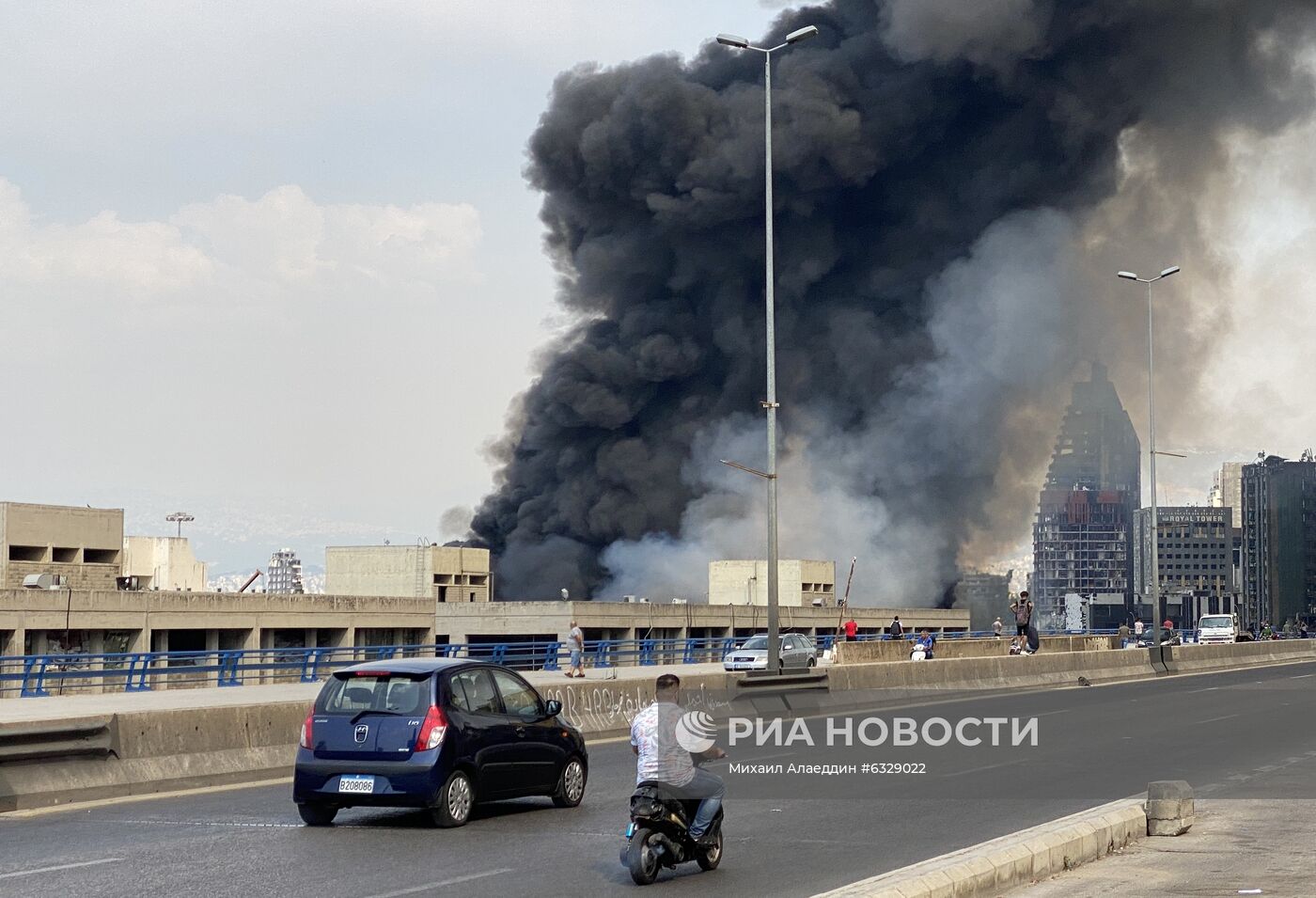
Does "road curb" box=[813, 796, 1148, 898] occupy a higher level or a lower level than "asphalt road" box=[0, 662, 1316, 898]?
higher

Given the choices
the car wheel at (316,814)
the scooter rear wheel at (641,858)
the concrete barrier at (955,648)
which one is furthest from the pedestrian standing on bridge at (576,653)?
the scooter rear wheel at (641,858)

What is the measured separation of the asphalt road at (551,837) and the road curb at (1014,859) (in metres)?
0.87

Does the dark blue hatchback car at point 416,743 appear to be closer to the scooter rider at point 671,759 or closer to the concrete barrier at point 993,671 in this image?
the scooter rider at point 671,759

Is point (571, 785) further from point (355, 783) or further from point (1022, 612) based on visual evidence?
point (1022, 612)

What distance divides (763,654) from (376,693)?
1312 inches

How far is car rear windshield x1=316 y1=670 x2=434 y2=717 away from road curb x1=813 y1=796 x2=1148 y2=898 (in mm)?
4741

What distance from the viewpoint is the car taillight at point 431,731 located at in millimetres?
12641

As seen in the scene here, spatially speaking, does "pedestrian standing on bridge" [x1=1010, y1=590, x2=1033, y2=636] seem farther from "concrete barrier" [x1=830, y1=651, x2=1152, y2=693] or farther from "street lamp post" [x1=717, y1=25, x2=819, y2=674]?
"street lamp post" [x1=717, y1=25, x2=819, y2=674]

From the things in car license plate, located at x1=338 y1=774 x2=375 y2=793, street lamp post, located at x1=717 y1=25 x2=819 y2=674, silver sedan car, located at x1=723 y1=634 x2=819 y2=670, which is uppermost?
street lamp post, located at x1=717 y1=25 x2=819 y2=674

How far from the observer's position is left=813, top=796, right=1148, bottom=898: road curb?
8438 mm

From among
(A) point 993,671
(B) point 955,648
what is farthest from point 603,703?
(B) point 955,648

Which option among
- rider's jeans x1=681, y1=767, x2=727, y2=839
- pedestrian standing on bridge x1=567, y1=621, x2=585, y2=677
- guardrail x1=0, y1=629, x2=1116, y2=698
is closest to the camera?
rider's jeans x1=681, y1=767, x2=727, y2=839

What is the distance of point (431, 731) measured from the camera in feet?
41.6

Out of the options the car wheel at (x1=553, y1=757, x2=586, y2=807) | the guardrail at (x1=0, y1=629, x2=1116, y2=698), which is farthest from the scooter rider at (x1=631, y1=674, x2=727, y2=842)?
the guardrail at (x1=0, y1=629, x2=1116, y2=698)
